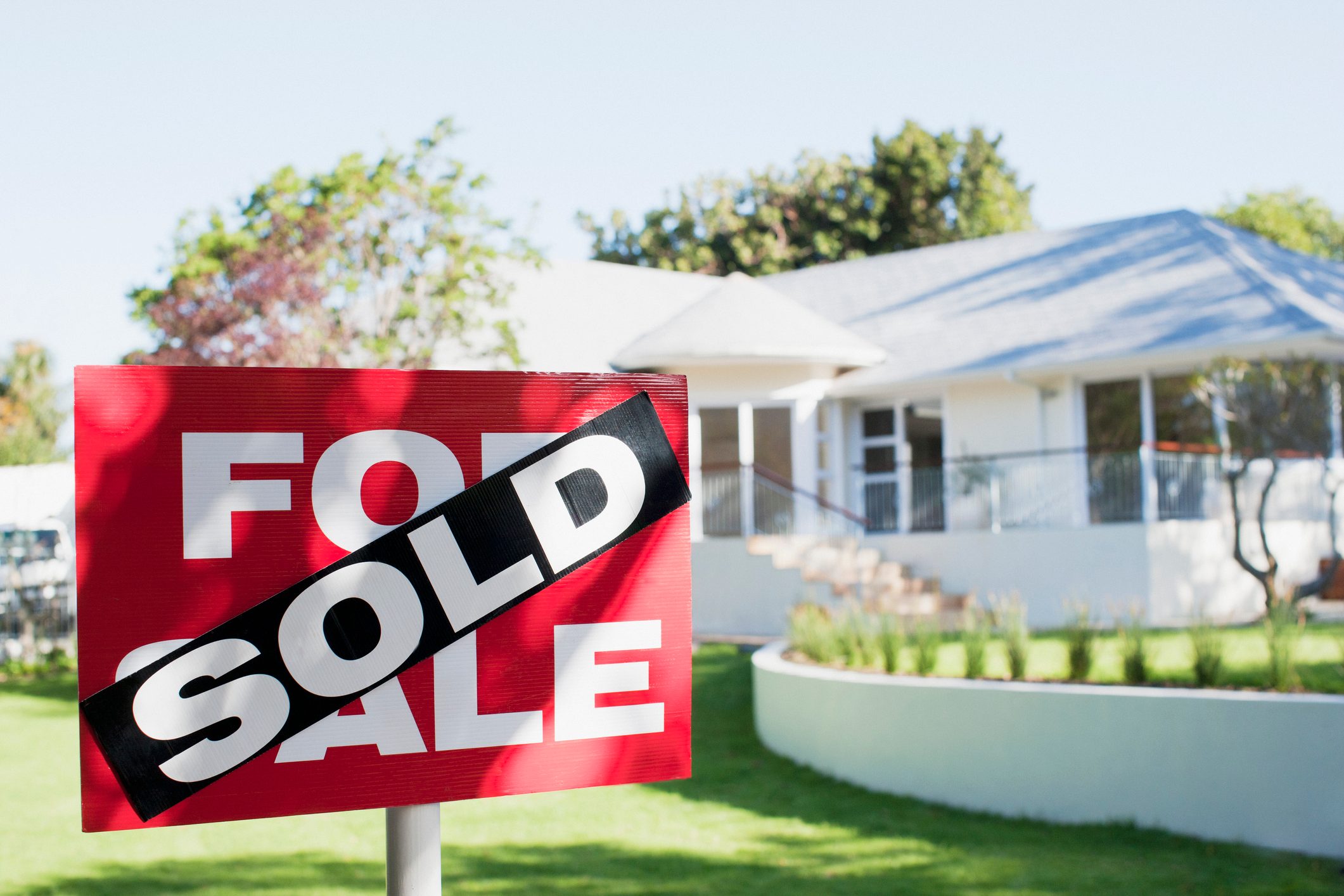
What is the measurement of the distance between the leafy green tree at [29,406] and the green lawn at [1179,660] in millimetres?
31663

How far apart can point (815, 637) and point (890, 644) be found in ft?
3.43

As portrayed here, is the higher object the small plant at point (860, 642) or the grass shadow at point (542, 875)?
the small plant at point (860, 642)

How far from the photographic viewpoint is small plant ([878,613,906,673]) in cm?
927

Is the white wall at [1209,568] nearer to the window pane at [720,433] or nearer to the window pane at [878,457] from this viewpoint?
the window pane at [878,457]

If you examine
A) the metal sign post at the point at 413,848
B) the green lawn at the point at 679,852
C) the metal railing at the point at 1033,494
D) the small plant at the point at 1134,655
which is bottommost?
the green lawn at the point at 679,852

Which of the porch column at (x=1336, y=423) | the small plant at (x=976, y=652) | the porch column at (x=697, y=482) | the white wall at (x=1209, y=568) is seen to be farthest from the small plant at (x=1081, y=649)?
the porch column at (x=697, y=482)

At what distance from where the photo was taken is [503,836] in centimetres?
767

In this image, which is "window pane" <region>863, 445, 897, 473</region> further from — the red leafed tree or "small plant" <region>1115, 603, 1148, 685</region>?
"small plant" <region>1115, 603, 1148, 685</region>

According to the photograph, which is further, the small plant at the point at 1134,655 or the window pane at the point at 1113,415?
the window pane at the point at 1113,415

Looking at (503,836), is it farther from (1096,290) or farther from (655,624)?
(1096,290)

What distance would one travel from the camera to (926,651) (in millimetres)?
9086

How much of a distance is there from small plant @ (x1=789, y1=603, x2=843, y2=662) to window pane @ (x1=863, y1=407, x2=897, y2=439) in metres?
10.00

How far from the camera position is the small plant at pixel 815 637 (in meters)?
10.1

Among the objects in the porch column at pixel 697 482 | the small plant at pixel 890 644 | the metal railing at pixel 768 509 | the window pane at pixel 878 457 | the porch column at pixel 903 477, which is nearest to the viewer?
the small plant at pixel 890 644
